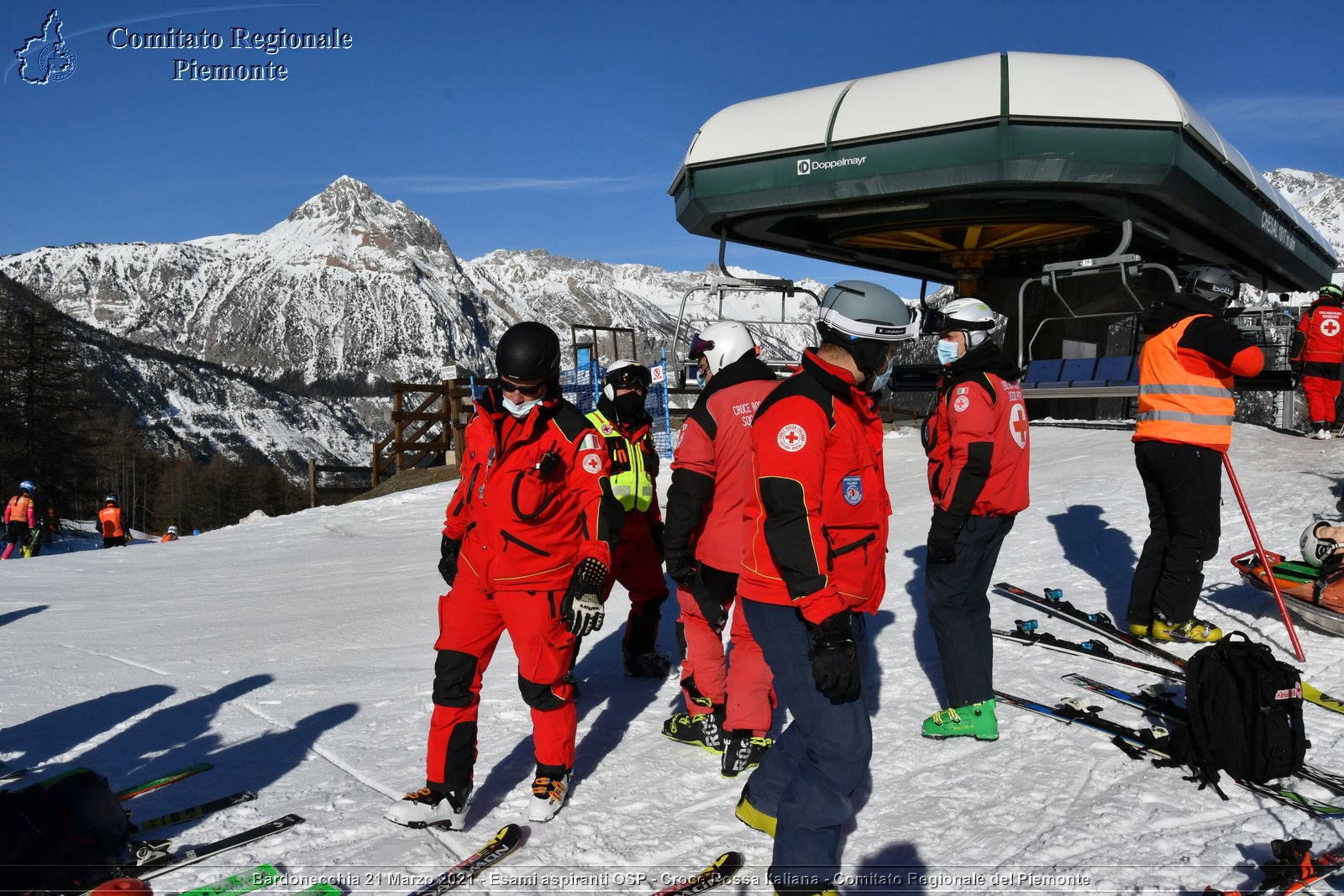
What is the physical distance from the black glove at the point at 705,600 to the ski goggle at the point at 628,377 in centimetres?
128

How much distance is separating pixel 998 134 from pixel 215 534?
1149 cm

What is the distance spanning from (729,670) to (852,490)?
1.34 m

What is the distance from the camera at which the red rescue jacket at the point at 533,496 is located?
3172mm

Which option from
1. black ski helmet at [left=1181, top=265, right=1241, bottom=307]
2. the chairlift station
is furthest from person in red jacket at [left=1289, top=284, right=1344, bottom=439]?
black ski helmet at [left=1181, top=265, right=1241, bottom=307]

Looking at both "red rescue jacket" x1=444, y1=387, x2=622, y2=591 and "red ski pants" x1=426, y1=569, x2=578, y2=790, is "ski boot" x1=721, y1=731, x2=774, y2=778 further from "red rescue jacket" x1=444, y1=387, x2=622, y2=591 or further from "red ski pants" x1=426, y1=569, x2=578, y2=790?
"red rescue jacket" x1=444, y1=387, x2=622, y2=591

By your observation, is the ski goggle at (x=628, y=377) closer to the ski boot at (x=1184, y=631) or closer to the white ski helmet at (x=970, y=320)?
the white ski helmet at (x=970, y=320)

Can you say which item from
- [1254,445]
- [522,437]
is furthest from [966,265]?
[522,437]

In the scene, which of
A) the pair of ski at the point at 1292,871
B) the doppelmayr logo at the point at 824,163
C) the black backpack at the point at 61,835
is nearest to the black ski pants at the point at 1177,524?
the pair of ski at the point at 1292,871

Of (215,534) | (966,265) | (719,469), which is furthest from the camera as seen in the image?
(966,265)

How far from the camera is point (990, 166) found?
10930 mm

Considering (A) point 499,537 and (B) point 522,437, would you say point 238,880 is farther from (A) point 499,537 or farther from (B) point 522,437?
A: (B) point 522,437

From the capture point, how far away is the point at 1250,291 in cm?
1722

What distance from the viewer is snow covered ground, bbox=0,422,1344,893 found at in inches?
112

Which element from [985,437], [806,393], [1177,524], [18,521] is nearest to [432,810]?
[806,393]
